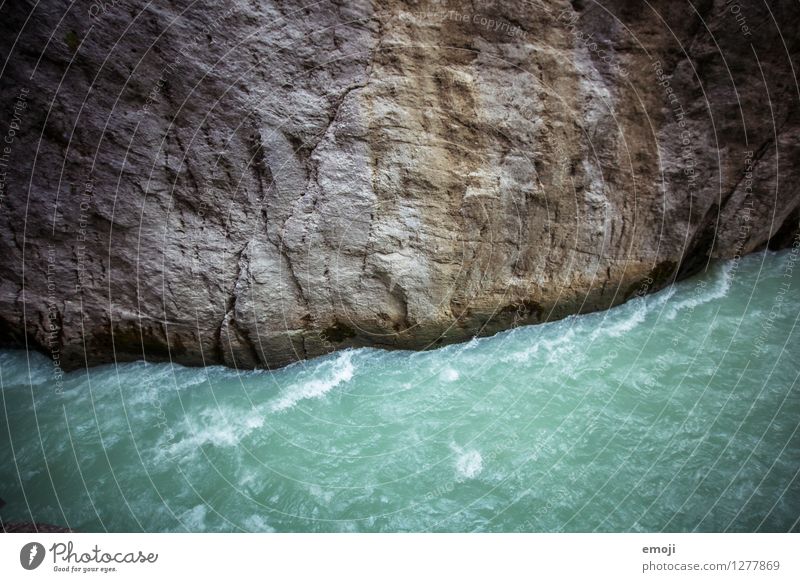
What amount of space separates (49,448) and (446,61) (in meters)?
6.82

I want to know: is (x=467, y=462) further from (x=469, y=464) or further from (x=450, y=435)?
(x=450, y=435)

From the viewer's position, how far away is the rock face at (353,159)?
4617mm

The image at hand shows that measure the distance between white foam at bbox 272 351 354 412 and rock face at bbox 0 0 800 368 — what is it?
0.87 ft

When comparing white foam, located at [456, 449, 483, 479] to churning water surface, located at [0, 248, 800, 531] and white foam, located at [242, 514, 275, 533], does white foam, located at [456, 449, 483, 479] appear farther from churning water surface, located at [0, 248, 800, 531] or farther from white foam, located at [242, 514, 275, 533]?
white foam, located at [242, 514, 275, 533]

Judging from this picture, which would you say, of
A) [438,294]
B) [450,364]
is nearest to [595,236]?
[438,294]

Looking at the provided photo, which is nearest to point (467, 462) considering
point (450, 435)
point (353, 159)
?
point (450, 435)

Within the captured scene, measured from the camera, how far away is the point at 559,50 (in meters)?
5.18

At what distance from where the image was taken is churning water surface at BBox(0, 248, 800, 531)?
4062mm

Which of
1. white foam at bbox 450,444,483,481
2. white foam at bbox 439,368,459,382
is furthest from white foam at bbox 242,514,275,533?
white foam at bbox 439,368,459,382

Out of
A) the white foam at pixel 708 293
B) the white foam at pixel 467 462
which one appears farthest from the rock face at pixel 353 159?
the white foam at pixel 467 462

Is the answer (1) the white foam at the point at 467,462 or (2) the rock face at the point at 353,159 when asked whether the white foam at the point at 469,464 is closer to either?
(1) the white foam at the point at 467,462

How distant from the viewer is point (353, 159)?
205 inches

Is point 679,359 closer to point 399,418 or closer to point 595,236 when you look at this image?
point 595,236

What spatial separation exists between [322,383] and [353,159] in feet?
10.3
